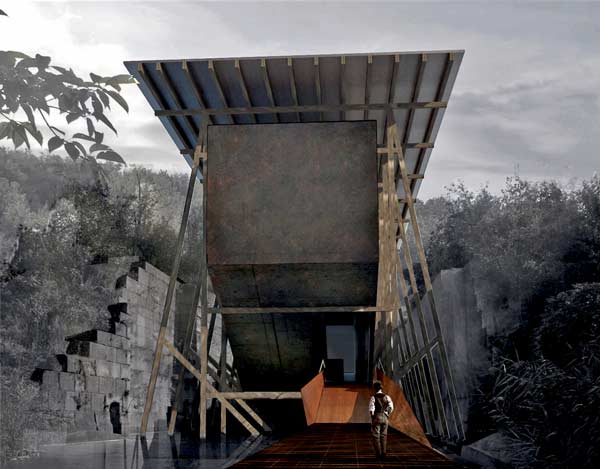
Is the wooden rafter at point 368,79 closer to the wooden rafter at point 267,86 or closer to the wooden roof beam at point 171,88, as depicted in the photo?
the wooden rafter at point 267,86

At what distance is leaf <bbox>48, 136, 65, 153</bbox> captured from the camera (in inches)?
140

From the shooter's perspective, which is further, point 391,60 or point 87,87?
point 391,60

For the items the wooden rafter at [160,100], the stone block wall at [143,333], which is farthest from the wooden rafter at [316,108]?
the stone block wall at [143,333]

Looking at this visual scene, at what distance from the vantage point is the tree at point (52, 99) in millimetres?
3582

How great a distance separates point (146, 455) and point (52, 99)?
8.45m

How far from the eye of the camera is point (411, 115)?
15422mm

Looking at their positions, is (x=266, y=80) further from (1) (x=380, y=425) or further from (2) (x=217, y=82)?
(1) (x=380, y=425)

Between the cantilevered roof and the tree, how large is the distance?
9.63m

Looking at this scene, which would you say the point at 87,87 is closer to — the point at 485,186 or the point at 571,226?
the point at 571,226

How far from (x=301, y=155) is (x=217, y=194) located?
1820 mm

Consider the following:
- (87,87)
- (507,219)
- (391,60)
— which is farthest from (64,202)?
(87,87)

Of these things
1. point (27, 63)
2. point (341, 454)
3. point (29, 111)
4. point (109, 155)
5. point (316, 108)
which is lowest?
point (341, 454)

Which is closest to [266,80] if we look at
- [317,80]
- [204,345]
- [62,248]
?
[317,80]

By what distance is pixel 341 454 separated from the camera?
9789mm
